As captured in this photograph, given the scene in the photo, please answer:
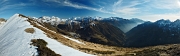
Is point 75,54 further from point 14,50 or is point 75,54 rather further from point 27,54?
point 14,50

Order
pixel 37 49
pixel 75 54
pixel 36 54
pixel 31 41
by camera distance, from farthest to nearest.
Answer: pixel 31 41 → pixel 75 54 → pixel 37 49 → pixel 36 54

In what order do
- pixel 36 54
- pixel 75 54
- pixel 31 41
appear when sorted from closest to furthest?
pixel 36 54 < pixel 75 54 < pixel 31 41

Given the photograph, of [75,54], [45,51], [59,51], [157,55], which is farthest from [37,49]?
[157,55]

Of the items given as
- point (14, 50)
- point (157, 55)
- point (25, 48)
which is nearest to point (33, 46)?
point (25, 48)

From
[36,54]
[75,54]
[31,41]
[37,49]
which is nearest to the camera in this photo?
[36,54]

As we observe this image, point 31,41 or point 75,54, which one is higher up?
point 31,41

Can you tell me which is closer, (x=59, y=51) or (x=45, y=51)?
(x=45, y=51)

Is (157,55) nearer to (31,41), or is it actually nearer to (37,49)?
(37,49)

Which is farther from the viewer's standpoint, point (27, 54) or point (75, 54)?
point (75, 54)

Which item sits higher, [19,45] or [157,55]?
[19,45]
